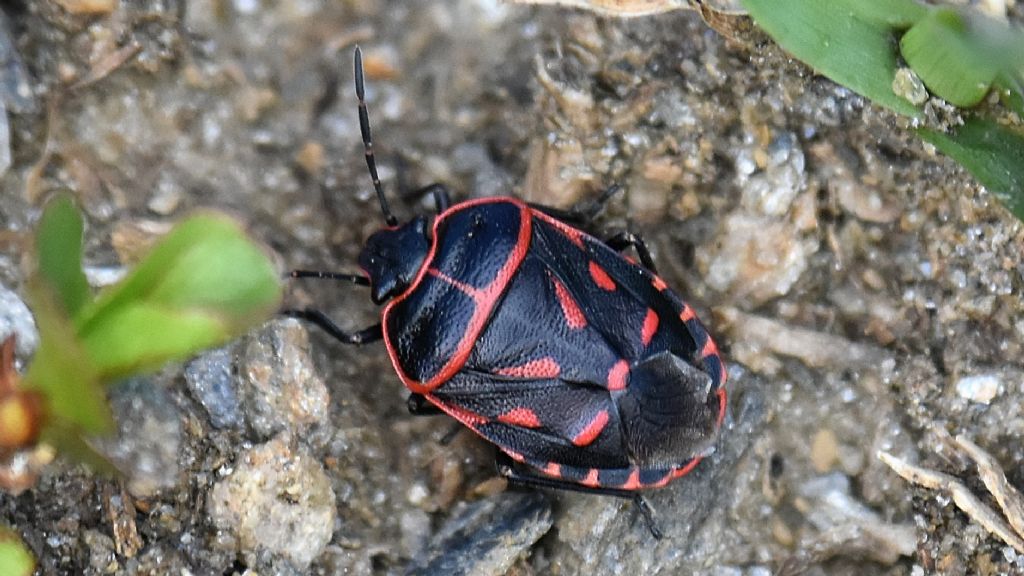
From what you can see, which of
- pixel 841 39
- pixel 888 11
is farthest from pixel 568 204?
pixel 888 11

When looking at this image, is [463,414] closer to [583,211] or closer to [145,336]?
[583,211]

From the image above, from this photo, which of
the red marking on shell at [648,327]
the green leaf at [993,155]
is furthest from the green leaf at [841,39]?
the red marking on shell at [648,327]

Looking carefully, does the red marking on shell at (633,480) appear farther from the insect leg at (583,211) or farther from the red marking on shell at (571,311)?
the insect leg at (583,211)

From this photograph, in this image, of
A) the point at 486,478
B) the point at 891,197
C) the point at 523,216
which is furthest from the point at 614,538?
the point at 891,197

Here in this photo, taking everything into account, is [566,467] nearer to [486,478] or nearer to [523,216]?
[486,478]

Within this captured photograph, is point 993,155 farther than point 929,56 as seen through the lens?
Yes

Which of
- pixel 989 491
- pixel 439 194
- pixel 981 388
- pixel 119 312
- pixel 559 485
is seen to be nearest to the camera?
pixel 119 312
